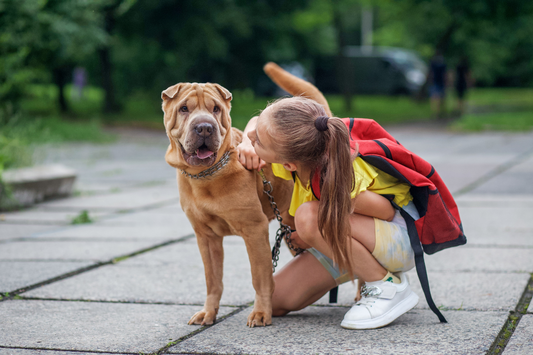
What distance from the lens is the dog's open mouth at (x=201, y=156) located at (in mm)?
2875

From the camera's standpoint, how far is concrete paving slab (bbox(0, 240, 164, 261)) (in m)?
4.57

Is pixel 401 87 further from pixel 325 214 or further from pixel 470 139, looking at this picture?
pixel 325 214

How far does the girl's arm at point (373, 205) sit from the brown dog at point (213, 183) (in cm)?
46

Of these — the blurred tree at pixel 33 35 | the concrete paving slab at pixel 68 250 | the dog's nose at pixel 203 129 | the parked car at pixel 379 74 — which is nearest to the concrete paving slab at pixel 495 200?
the concrete paving slab at pixel 68 250

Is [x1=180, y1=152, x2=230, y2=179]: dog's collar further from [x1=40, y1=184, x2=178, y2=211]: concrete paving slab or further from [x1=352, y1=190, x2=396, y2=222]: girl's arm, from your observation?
[x1=40, y1=184, x2=178, y2=211]: concrete paving slab

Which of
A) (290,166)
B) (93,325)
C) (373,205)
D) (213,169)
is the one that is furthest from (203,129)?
(93,325)

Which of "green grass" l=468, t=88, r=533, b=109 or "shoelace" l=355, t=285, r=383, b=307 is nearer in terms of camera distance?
"shoelace" l=355, t=285, r=383, b=307

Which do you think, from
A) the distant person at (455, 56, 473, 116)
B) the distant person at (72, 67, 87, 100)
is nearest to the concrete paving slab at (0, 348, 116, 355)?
the distant person at (455, 56, 473, 116)

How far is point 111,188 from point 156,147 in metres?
6.44

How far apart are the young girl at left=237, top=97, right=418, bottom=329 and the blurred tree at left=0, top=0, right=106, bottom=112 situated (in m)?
7.04

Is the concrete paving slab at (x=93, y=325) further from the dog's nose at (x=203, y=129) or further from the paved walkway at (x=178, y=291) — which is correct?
the dog's nose at (x=203, y=129)

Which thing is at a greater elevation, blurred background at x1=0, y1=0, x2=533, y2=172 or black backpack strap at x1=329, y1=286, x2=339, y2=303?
blurred background at x1=0, y1=0, x2=533, y2=172

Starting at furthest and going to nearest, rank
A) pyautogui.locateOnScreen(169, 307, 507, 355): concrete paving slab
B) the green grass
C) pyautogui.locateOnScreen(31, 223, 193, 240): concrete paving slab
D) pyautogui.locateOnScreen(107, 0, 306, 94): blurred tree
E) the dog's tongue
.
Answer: the green grass → pyautogui.locateOnScreen(107, 0, 306, 94): blurred tree → pyautogui.locateOnScreen(31, 223, 193, 240): concrete paving slab → the dog's tongue → pyautogui.locateOnScreen(169, 307, 507, 355): concrete paving slab

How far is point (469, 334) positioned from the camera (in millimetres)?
2816
